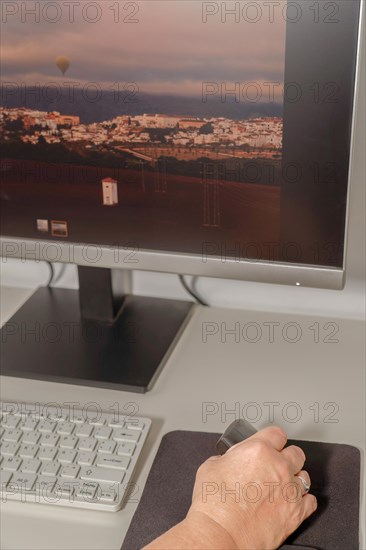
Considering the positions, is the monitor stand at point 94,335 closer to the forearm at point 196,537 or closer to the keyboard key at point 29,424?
the keyboard key at point 29,424

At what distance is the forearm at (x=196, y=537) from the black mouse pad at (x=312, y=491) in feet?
0.14

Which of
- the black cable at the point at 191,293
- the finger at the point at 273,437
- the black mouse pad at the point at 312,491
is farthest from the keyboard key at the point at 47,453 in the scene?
the black cable at the point at 191,293

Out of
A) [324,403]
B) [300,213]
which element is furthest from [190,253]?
[324,403]

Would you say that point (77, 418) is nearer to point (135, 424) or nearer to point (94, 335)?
point (135, 424)

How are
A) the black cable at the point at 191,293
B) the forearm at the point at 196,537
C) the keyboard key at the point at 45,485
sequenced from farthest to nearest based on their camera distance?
1. the black cable at the point at 191,293
2. the keyboard key at the point at 45,485
3. the forearm at the point at 196,537

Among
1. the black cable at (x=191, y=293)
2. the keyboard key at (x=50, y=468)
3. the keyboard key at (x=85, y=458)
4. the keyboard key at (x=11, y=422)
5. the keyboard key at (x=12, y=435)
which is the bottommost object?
the keyboard key at (x=50, y=468)

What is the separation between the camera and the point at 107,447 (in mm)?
875

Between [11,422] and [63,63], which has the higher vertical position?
[63,63]

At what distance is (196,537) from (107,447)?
0.61 feet

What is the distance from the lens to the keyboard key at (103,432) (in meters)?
0.89

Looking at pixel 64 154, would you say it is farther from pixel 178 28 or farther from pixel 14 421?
pixel 14 421

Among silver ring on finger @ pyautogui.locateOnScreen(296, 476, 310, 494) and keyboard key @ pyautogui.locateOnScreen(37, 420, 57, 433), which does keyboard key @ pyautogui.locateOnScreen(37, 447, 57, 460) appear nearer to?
keyboard key @ pyautogui.locateOnScreen(37, 420, 57, 433)

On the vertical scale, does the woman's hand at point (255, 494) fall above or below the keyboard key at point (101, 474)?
above

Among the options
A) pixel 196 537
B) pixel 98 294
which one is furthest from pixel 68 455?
pixel 98 294
